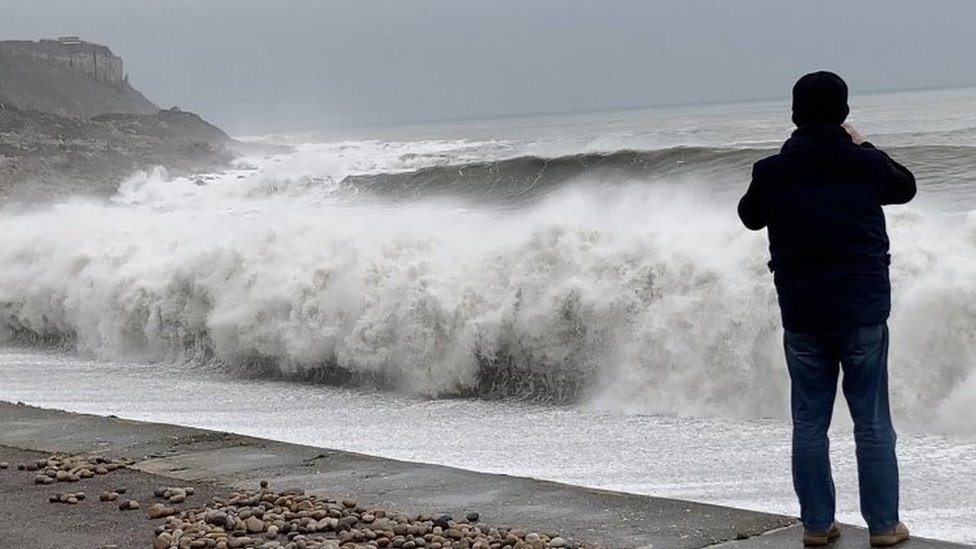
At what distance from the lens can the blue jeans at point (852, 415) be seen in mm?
5223

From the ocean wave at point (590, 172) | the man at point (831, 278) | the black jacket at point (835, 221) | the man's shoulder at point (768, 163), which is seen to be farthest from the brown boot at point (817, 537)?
the ocean wave at point (590, 172)

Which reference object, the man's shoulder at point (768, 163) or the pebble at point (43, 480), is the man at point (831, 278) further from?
the pebble at point (43, 480)

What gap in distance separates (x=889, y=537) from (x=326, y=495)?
2696 mm

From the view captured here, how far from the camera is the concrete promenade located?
5.68 meters

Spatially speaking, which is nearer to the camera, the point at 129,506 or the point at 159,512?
the point at 159,512

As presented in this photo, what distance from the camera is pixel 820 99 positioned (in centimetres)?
515

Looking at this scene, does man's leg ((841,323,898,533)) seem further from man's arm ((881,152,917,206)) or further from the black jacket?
man's arm ((881,152,917,206))

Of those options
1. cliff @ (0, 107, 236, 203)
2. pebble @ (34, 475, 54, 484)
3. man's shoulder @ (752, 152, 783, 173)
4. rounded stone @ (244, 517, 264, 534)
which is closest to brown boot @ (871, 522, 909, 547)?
man's shoulder @ (752, 152, 783, 173)

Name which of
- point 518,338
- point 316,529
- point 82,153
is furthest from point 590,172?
point 82,153

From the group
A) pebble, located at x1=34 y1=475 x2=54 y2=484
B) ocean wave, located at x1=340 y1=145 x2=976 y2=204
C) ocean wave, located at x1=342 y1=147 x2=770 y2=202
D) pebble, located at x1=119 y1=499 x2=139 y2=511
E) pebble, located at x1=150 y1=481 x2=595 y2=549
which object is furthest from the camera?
ocean wave, located at x1=342 y1=147 x2=770 y2=202

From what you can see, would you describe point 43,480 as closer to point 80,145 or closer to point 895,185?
point 895,185

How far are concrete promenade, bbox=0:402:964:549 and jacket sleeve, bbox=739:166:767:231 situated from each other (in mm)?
1236

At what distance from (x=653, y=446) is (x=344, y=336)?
5125 millimetres

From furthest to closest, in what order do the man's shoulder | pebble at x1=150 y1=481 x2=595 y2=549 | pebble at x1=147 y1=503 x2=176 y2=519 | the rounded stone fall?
pebble at x1=147 y1=503 x2=176 y2=519 < the rounded stone < pebble at x1=150 y1=481 x2=595 y2=549 < the man's shoulder
